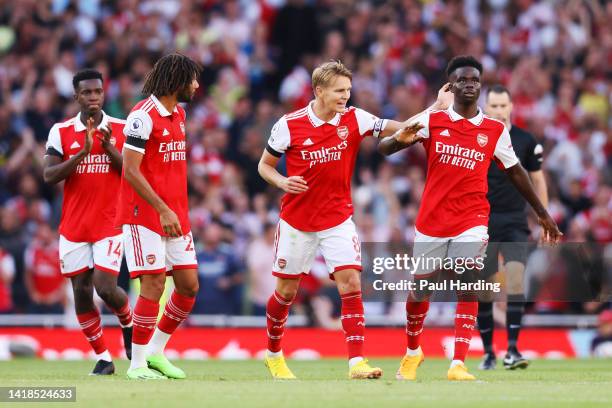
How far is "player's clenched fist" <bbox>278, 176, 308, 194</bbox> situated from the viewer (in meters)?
11.8

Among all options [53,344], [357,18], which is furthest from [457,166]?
[357,18]

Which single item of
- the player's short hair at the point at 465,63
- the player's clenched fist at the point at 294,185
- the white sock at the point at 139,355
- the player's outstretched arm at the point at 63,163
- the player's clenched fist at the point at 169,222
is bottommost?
the white sock at the point at 139,355

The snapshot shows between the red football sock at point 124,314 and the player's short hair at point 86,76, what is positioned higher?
the player's short hair at point 86,76

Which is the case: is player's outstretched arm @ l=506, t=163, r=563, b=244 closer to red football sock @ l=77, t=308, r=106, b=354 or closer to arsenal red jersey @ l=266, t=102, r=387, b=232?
arsenal red jersey @ l=266, t=102, r=387, b=232

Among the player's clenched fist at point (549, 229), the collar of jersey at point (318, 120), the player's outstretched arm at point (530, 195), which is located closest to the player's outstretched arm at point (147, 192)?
the collar of jersey at point (318, 120)

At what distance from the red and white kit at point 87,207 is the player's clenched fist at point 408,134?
3151 millimetres

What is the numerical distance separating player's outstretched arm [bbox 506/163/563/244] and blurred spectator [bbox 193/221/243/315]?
28.8ft

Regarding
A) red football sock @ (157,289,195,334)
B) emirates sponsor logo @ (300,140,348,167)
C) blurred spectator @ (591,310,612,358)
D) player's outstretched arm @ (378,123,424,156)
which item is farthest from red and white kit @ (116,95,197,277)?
blurred spectator @ (591,310,612,358)

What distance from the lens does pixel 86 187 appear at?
13242 millimetres

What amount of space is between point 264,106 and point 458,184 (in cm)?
1191

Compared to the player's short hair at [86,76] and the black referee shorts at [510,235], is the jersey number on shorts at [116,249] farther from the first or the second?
the black referee shorts at [510,235]

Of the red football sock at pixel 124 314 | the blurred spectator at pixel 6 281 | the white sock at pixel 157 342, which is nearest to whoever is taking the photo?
the white sock at pixel 157 342

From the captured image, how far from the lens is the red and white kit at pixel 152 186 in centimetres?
1174

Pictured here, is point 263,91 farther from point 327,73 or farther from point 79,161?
point 327,73
